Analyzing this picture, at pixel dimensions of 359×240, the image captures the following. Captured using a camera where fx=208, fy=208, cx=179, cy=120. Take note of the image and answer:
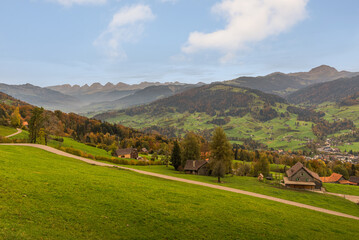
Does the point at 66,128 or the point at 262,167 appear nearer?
the point at 262,167

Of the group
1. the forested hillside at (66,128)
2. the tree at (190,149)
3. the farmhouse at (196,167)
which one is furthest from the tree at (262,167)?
the forested hillside at (66,128)

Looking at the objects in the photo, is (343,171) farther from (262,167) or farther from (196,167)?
(196,167)

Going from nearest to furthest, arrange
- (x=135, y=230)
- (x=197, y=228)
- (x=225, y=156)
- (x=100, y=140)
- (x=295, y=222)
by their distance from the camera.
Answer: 1. (x=135, y=230)
2. (x=197, y=228)
3. (x=295, y=222)
4. (x=225, y=156)
5. (x=100, y=140)

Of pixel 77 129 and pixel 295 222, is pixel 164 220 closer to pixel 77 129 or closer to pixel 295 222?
pixel 295 222

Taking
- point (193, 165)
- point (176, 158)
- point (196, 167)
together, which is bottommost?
point (196, 167)

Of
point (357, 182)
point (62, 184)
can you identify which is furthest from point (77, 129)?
point (357, 182)

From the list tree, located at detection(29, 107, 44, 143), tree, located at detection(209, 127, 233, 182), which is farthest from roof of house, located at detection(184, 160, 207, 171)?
tree, located at detection(29, 107, 44, 143)

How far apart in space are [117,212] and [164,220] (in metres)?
4.21

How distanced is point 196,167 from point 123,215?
5367cm

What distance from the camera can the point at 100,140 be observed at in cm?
16388

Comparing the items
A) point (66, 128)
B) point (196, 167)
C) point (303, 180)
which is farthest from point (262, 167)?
point (66, 128)

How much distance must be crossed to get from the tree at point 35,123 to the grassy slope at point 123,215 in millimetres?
39406

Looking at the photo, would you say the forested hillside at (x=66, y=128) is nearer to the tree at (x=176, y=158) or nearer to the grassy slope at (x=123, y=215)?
the tree at (x=176, y=158)

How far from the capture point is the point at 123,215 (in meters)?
18.0
